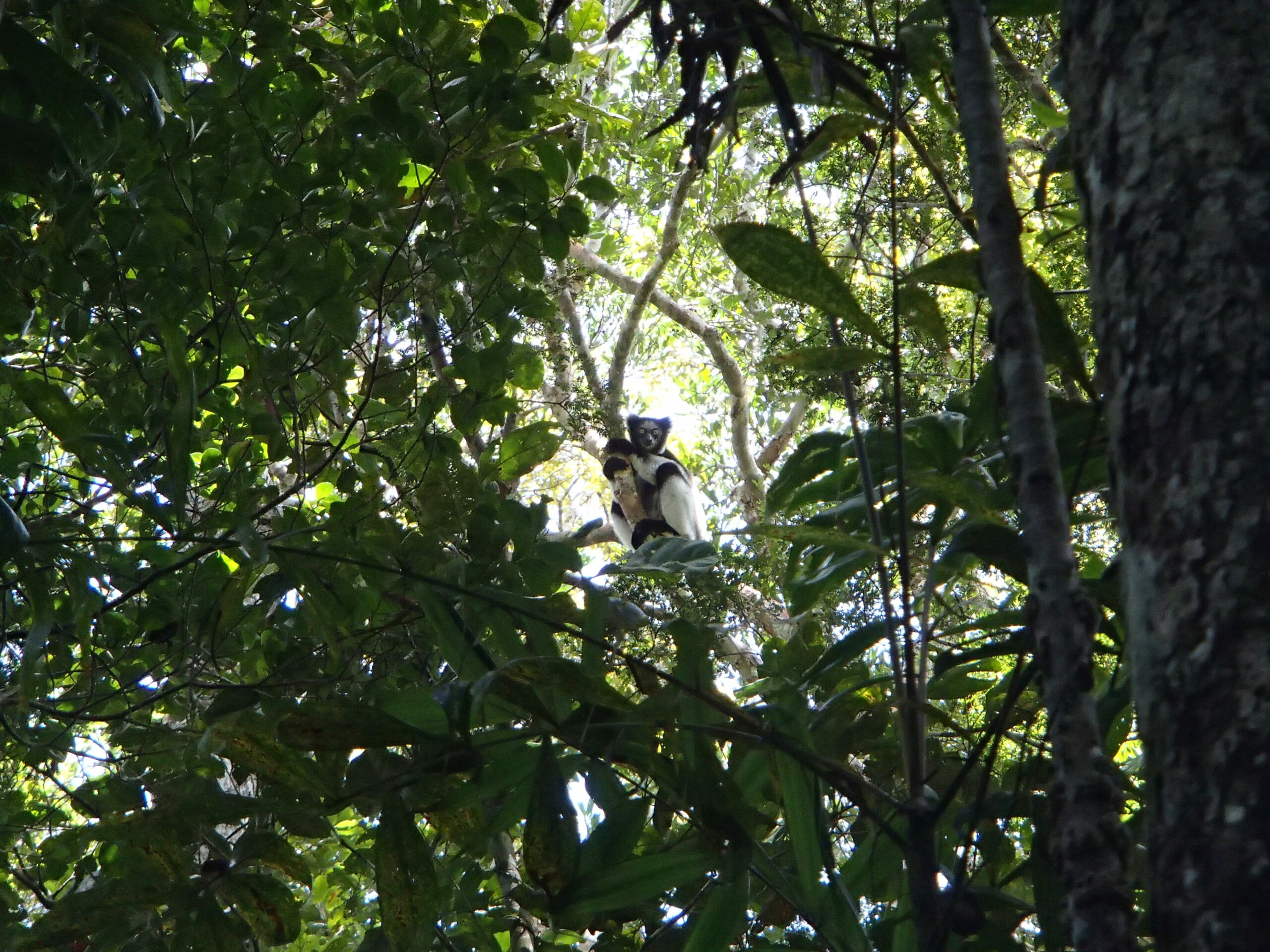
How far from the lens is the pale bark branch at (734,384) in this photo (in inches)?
212

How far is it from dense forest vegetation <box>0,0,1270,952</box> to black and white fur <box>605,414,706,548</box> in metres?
3.67

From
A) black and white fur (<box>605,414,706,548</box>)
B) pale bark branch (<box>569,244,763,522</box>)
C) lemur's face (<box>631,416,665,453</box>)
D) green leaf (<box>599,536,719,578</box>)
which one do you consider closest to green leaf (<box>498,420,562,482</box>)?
green leaf (<box>599,536,719,578</box>)

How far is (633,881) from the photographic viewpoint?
1.11 m

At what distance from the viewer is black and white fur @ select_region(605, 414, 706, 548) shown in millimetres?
6793

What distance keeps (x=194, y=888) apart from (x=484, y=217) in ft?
4.16

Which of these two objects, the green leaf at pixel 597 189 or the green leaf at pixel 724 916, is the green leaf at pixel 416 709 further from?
the green leaf at pixel 597 189

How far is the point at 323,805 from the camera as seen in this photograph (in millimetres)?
1243

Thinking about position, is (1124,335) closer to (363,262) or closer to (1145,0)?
(1145,0)

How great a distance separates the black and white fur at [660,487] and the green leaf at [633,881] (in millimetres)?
5109

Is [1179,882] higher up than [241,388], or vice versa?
[241,388]

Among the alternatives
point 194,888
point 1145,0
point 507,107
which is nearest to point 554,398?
point 507,107

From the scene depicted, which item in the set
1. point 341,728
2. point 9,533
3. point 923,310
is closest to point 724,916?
point 341,728

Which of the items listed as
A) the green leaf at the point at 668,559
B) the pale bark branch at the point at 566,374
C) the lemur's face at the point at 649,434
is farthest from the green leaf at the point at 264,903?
the lemur's face at the point at 649,434

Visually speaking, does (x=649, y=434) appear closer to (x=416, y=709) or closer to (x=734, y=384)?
(x=734, y=384)
